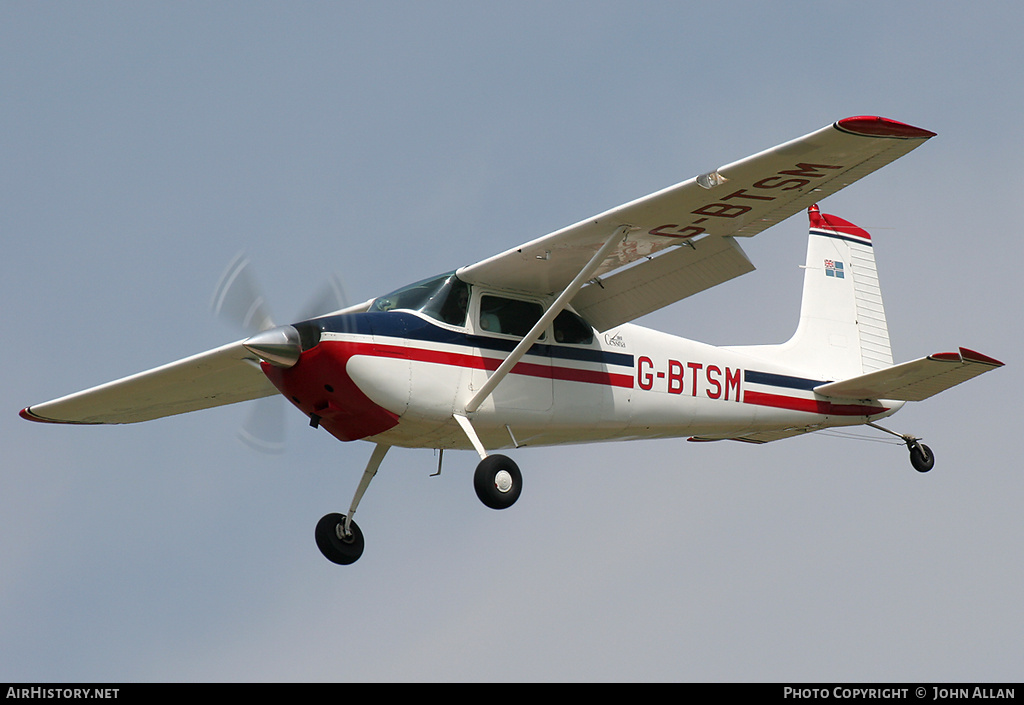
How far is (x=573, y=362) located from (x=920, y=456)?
5217 millimetres

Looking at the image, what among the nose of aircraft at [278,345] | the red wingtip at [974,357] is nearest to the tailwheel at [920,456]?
the red wingtip at [974,357]

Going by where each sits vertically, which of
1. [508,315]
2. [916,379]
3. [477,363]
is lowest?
[477,363]

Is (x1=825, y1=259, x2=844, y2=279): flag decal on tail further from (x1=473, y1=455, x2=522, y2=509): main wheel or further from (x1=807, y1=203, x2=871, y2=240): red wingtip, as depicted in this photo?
(x1=473, y1=455, x2=522, y2=509): main wheel

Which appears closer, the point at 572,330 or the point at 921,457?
the point at 572,330

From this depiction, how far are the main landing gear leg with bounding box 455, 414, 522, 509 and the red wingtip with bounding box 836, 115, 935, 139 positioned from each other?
410cm

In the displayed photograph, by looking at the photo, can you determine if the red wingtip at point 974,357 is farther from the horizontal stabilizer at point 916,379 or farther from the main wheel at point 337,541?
the main wheel at point 337,541

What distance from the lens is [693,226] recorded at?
12375 millimetres

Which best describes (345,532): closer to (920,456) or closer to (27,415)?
(27,415)

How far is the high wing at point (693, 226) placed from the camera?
36.4ft

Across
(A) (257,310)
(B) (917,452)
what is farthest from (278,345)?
(B) (917,452)


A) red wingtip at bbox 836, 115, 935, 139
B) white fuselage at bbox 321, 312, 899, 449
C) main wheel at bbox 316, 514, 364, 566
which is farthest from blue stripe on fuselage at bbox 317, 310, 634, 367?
red wingtip at bbox 836, 115, 935, 139

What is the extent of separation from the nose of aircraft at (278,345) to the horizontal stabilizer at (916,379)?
21.9 ft

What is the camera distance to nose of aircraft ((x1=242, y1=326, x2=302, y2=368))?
11310 mm

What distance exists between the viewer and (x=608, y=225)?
39.7 feet
